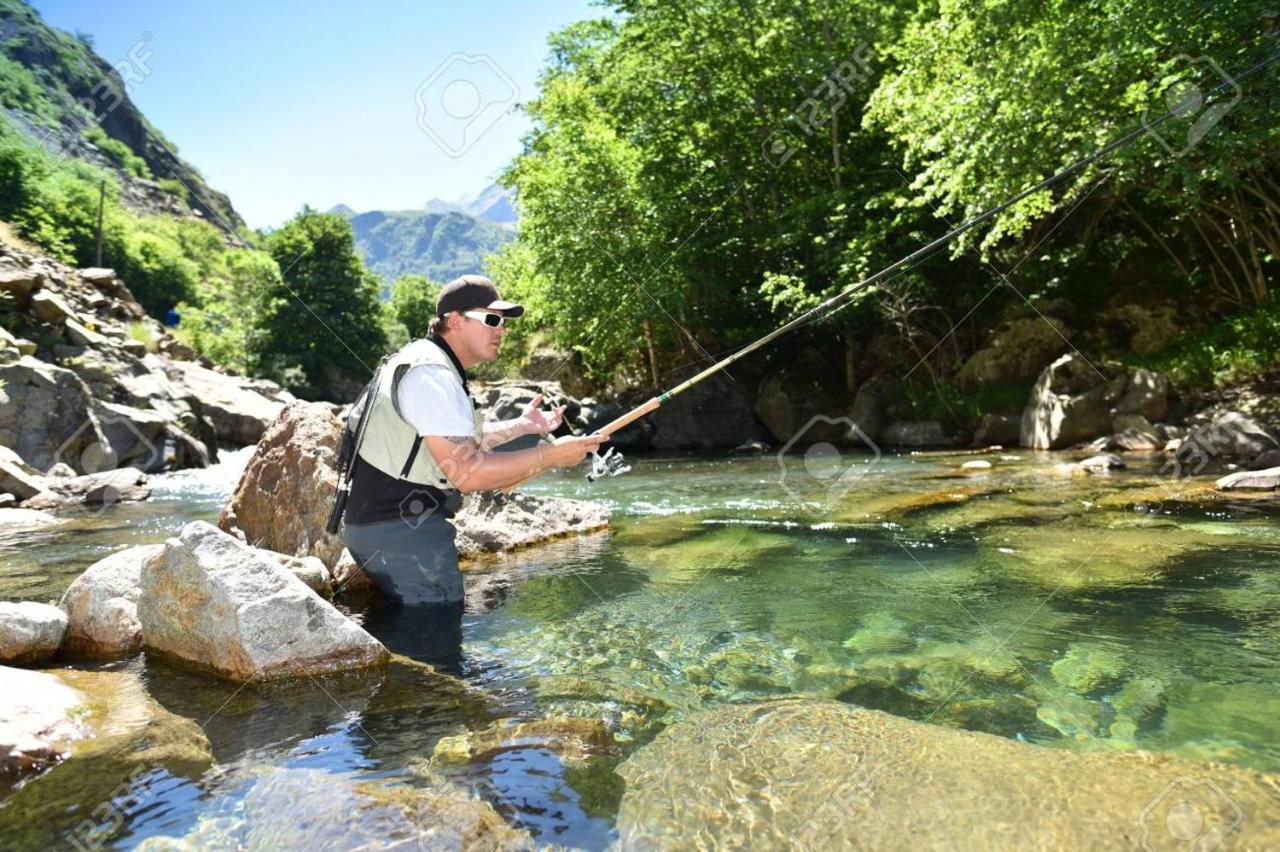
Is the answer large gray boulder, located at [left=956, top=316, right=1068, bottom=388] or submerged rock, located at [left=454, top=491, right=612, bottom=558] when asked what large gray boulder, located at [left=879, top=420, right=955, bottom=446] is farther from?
submerged rock, located at [left=454, top=491, right=612, bottom=558]

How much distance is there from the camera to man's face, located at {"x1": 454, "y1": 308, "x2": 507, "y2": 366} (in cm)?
449

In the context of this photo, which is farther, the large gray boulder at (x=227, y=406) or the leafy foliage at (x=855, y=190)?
the large gray boulder at (x=227, y=406)

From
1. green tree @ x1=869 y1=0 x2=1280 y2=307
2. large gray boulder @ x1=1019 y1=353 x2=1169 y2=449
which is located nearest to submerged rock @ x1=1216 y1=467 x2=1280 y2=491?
green tree @ x1=869 y1=0 x2=1280 y2=307

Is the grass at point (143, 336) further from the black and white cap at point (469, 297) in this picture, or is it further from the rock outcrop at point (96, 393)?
the black and white cap at point (469, 297)

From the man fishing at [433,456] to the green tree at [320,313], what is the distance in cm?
5035

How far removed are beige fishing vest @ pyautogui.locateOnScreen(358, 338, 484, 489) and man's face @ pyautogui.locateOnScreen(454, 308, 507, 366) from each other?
17 cm

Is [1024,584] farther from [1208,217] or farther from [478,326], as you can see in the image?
[1208,217]

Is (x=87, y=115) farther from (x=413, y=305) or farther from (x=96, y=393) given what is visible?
(x=96, y=393)

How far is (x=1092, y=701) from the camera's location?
3.88 meters

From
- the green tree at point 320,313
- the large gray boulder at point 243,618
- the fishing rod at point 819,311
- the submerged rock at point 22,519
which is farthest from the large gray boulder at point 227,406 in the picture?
the fishing rod at point 819,311

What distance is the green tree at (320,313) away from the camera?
172ft

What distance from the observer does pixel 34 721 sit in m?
3.45

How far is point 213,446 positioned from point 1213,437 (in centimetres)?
2543

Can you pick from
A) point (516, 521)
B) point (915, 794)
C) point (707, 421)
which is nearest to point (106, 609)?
point (516, 521)
